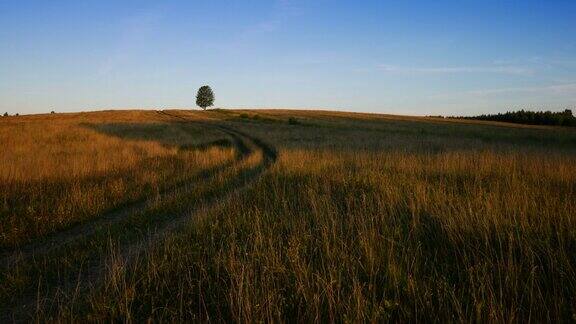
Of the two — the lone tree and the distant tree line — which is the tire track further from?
the lone tree

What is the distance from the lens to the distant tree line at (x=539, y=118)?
57.8m

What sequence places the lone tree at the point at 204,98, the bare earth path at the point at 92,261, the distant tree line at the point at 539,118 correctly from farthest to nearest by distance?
the lone tree at the point at 204,98 → the distant tree line at the point at 539,118 → the bare earth path at the point at 92,261

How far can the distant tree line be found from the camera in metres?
57.8

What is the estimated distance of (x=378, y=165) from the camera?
1302 cm

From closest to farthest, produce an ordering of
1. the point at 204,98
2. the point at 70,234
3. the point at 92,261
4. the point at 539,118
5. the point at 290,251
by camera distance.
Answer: the point at 290,251 → the point at 92,261 → the point at 70,234 → the point at 539,118 → the point at 204,98

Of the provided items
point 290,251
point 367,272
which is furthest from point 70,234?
point 367,272

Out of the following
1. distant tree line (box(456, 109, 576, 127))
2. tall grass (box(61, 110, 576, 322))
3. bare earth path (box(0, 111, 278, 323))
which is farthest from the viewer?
distant tree line (box(456, 109, 576, 127))

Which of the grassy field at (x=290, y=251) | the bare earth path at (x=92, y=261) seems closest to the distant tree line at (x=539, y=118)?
the grassy field at (x=290, y=251)

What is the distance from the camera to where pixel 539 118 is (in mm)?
62531

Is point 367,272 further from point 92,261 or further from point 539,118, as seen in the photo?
point 539,118

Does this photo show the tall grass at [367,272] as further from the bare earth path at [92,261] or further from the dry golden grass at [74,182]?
the dry golden grass at [74,182]

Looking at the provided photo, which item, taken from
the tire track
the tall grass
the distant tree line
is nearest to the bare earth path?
the tire track

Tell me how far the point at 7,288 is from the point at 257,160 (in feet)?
41.4

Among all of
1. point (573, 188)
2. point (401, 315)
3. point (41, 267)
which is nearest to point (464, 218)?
point (401, 315)
